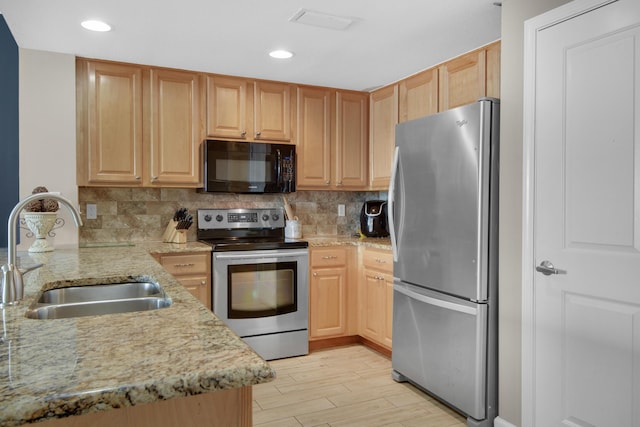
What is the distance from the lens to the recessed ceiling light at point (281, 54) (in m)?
3.15

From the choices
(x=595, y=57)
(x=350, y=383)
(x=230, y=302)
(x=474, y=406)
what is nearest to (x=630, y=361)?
(x=474, y=406)

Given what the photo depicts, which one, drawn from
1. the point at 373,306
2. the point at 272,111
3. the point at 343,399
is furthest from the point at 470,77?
the point at 343,399

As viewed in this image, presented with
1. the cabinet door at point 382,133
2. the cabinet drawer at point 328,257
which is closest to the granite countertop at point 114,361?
the cabinet drawer at point 328,257

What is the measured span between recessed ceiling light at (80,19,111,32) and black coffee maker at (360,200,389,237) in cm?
244

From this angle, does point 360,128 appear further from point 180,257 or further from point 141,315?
point 141,315

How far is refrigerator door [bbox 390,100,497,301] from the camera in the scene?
7.95 ft

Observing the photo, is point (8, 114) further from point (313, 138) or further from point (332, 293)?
point (332, 293)

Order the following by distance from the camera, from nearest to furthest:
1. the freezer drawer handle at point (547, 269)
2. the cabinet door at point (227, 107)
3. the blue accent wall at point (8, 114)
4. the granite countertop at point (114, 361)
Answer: the granite countertop at point (114, 361) < the freezer drawer handle at point (547, 269) < the blue accent wall at point (8, 114) < the cabinet door at point (227, 107)

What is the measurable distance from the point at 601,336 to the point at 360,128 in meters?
2.77

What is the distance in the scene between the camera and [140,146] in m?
3.48

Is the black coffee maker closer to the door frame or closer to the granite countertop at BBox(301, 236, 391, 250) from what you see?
the granite countertop at BBox(301, 236, 391, 250)

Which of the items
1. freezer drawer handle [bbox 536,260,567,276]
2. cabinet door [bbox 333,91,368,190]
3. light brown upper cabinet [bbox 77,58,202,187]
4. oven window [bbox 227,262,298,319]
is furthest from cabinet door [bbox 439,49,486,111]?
light brown upper cabinet [bbox 77,58,202,187]

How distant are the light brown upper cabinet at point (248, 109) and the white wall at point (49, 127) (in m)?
0.98

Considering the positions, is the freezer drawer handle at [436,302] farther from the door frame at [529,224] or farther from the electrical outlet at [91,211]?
the electrical outlet at [91,211]
